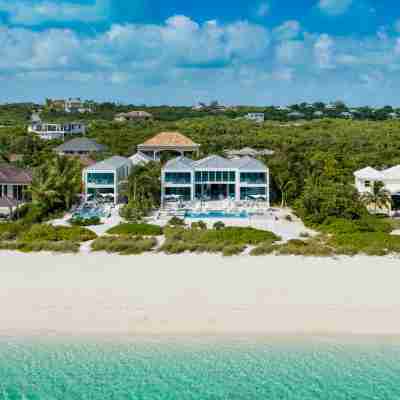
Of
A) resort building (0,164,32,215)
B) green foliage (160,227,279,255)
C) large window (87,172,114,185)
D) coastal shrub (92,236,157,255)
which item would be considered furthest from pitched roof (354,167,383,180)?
resort building (0,164,32,215)

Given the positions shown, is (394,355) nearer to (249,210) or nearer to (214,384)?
(214,384)

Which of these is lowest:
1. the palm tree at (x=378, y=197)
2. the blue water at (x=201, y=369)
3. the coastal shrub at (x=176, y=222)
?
the blue water at (x=201, y=369)

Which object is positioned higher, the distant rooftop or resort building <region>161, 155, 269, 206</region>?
the distant rooftop

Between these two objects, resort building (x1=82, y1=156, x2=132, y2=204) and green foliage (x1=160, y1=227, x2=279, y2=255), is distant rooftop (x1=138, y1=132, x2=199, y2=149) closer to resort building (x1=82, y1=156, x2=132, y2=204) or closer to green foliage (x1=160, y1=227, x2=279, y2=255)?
resort building (x1=82, y1=156, x2=132, y2=204)

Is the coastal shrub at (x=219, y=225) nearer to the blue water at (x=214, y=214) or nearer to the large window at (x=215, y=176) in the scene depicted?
the blue water at (x=214, y=214)

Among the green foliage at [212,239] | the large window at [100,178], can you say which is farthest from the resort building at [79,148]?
the green foliage at [212,239]

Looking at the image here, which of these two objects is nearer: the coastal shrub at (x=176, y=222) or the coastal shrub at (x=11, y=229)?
the coastal shrub at (x=11, y=229)
